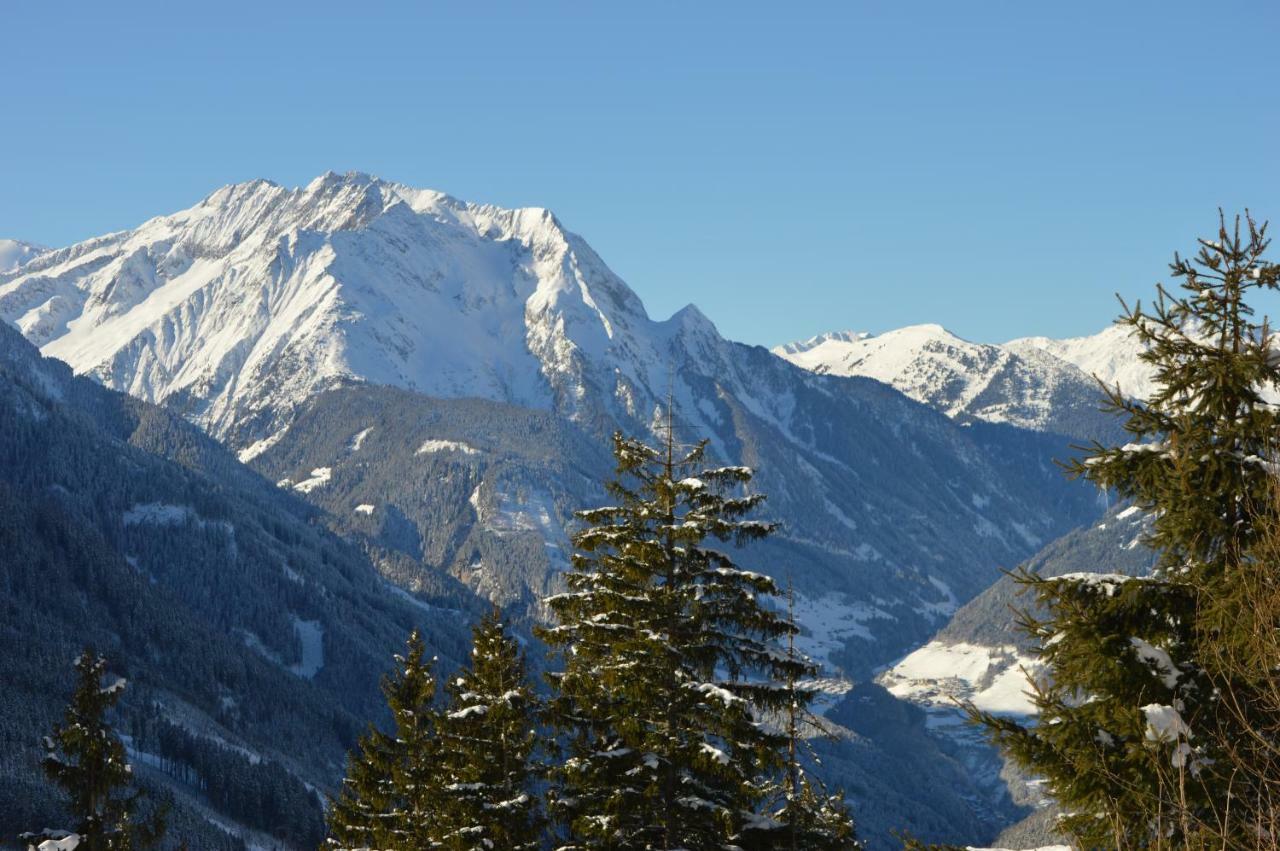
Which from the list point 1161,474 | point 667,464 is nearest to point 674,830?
point 667,464

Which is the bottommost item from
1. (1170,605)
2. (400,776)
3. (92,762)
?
(1170,605)

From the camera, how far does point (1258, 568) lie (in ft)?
47.6

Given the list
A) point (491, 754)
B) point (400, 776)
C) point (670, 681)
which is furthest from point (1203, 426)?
point (400, 776)

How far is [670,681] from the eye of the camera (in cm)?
2534

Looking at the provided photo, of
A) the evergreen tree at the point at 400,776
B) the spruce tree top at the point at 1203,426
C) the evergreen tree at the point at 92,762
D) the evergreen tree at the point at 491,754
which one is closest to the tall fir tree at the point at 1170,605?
the spruce tree top at the point at 1203,426

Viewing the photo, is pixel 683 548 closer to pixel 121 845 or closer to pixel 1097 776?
pixel 1097 776

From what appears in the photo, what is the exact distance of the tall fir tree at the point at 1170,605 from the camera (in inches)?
581

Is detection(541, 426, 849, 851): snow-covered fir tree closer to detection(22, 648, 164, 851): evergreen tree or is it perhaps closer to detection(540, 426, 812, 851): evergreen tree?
detection(540, 426, 812, 851): evergreen tree

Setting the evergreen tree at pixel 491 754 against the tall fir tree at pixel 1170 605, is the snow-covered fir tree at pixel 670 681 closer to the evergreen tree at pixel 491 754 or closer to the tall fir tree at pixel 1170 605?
the evergreen tree at pixel 491 754

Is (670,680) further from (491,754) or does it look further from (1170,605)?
(1170,605)

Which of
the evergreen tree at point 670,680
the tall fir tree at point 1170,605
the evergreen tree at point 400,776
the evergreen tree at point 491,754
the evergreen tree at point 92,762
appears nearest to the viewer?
the tall fir tree at point 1170,605

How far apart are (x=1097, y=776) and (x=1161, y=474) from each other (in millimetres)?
3800

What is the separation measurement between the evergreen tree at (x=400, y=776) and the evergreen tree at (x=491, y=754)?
316 centimetres

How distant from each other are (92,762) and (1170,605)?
104 feet
